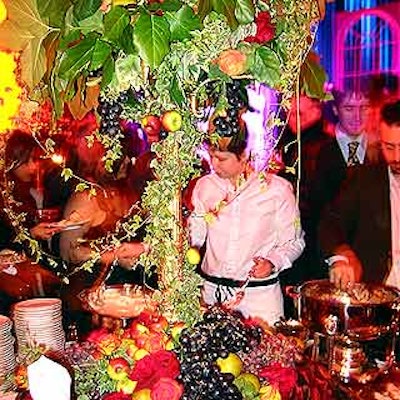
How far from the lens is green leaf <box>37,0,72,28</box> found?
0.99 m

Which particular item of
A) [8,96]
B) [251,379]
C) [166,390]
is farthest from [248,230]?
[166,390]

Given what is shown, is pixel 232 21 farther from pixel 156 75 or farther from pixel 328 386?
pixel 328 386

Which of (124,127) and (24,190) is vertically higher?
(124,127)

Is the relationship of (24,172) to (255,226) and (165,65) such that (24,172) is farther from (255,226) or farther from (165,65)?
(165,65)

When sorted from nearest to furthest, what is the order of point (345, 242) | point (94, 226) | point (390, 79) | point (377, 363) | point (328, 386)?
point (328, 386) < point (377, 363) < point (345, 242) < point (94, 226) < point (390, 79)

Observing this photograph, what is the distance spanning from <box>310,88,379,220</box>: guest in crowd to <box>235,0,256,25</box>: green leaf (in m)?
2.07

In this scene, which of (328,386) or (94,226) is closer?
(328,386)

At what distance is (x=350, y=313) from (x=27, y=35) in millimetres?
953

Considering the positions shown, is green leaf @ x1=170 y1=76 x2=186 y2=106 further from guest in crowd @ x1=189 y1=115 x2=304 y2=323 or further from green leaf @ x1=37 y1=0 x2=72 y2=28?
guest in crowd @ x1=189 y1=115 x2=304 y2=323

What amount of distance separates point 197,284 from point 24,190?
2288mm

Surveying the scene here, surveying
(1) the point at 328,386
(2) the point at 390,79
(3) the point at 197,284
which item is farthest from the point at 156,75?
(2) the point at 390,79

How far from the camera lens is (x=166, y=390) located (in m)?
0.94

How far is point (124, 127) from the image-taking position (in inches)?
42.6

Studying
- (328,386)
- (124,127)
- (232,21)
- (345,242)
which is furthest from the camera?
(345,242)
